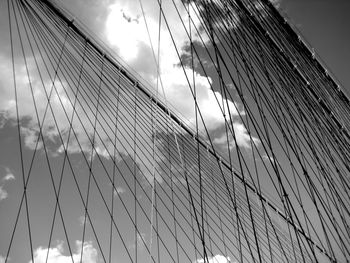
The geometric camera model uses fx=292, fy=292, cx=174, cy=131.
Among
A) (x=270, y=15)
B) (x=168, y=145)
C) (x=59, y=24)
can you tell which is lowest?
(x=168, y=145)

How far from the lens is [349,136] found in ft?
23.1

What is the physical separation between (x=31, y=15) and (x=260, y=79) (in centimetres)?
437

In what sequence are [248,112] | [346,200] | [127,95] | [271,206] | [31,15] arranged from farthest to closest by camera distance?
[271,206] < [127,95] < [31,15] < [346,200] < [248,112]

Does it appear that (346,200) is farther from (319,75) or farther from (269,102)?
(319,75)

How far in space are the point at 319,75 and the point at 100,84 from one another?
4.98 meters

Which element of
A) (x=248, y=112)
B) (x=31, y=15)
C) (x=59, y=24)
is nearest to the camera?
(x=248, y=112)

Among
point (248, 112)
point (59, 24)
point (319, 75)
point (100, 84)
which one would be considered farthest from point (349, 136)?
point (59, 24)

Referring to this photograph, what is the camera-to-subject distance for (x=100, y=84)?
6.27 m

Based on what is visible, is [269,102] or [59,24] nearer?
[269,102]

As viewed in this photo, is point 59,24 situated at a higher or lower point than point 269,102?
higher

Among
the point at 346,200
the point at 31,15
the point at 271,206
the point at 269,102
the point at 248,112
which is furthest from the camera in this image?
the point at 271,206

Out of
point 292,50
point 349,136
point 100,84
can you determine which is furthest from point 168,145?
point 349,136

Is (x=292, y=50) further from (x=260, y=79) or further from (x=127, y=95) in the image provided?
(x=127, y=95)

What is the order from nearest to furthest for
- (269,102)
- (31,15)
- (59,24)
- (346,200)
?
(269,102), (346,200), (31,15), (59,24)
